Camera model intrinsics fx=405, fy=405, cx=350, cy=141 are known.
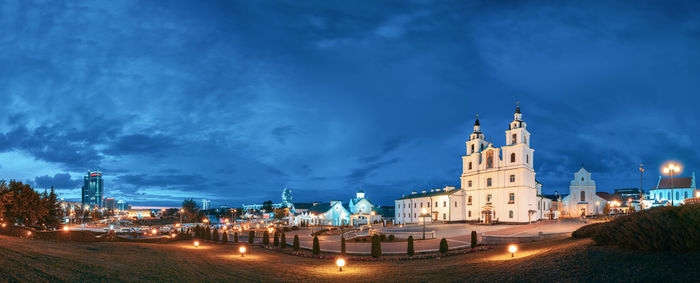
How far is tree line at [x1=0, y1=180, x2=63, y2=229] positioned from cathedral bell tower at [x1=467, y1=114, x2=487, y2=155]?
61422 millimetres

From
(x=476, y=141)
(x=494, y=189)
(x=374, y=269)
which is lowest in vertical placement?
(x=374, y=269)

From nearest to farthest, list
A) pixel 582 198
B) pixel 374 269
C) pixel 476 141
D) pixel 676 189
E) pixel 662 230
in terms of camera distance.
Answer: pixel 662 230
pixel 374 269
pixel 476 141
pixel 582 198
pixel 676 189

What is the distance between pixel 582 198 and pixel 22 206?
85.0 metres

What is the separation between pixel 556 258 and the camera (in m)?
15.4

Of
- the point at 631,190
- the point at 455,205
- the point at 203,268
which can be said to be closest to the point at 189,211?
the point at 455,205

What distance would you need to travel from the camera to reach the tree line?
1680 inches

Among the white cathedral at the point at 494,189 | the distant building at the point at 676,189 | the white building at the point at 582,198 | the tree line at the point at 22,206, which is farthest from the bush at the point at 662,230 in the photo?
the distant building at the point at 676,189

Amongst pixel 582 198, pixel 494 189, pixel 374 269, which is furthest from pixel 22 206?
pixel 582 198

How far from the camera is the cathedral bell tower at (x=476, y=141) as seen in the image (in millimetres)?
67250

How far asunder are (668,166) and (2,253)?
1618 inches

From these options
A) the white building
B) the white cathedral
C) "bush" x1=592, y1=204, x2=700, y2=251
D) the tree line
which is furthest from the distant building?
the tree line

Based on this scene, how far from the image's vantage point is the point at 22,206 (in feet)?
149

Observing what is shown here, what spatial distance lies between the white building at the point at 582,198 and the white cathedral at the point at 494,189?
8174mm

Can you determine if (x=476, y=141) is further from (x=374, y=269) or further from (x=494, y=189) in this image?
(x=374, y=269)
